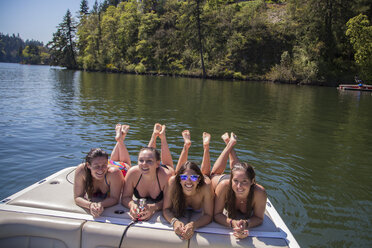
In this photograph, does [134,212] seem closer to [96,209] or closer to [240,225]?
[96,209]

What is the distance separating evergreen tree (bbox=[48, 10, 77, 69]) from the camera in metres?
63.5

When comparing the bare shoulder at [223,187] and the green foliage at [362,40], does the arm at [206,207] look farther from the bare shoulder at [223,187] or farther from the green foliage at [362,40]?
the green foliage at [362,40]

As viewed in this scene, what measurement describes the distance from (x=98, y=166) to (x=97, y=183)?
1.50 feet

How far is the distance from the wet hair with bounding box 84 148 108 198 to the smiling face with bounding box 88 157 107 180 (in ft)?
0.12

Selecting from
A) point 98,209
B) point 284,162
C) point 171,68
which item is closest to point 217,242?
point 98,209

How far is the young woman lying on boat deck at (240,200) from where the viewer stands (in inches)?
125

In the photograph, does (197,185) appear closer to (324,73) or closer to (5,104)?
(5,104)

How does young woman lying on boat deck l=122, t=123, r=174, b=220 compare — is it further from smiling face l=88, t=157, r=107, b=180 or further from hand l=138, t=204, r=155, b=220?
smiling face l=88, t=157, r=107, b=180

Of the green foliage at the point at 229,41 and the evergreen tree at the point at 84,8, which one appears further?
the evergreen tree at the point at 84,8

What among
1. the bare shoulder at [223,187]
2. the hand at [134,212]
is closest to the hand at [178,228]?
the hand at [134,212]

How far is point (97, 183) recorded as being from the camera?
3.85 m

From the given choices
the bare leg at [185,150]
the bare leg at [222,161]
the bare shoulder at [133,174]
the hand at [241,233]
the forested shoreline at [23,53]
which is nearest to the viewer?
the hand at [241,233]

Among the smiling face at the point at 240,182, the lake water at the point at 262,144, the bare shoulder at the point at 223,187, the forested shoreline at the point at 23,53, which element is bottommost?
the lake water at the point at 262,144

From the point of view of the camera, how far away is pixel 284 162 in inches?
302
